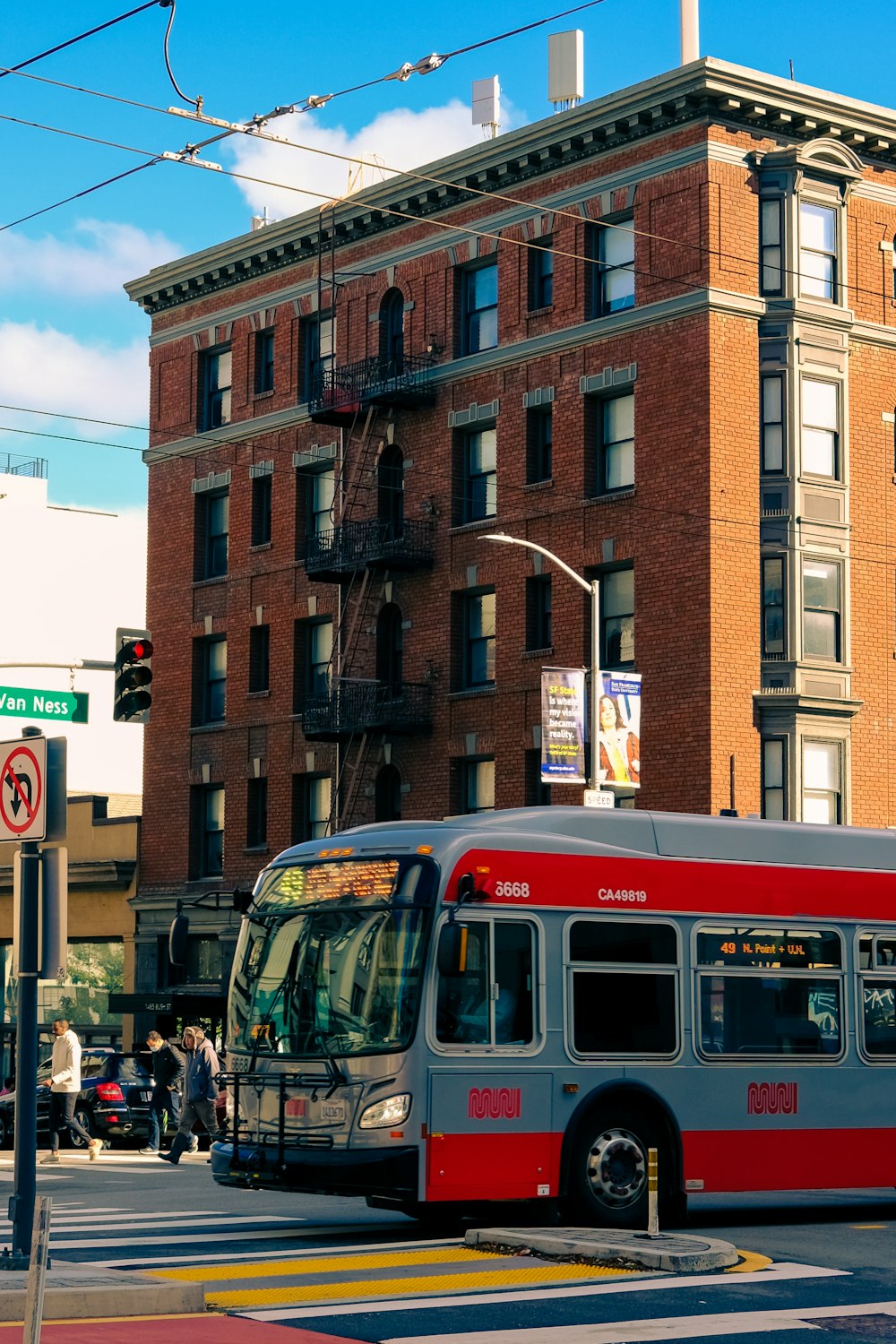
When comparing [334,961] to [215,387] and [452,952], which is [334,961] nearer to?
[452,952]

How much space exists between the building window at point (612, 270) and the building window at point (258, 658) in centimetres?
1165

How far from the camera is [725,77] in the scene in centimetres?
3691

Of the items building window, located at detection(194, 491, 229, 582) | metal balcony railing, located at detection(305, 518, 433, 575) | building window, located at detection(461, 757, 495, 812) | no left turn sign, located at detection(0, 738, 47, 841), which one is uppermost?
building window, located at detection(194, 491, 229, 582)

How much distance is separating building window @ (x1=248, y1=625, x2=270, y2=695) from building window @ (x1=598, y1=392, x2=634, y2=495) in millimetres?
10453

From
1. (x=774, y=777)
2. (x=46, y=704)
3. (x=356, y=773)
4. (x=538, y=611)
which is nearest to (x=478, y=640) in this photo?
(x=538, y=611)

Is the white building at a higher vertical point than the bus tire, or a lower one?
higher

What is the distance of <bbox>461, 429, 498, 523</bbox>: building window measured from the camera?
41312 mm

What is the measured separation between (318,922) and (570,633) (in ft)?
76.2

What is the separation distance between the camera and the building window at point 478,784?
133 ft

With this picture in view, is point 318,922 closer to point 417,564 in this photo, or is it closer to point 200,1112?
point 200,1112

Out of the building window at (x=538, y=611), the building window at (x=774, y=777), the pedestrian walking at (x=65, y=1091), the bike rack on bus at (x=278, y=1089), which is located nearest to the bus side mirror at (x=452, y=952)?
the bike rack on bus at (x=278, y=1089)

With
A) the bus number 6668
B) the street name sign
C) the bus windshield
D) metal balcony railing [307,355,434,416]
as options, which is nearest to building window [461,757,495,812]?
metal balcony railing [307,355,434,416]

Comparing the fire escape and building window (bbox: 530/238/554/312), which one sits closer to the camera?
building window (bbox: 530/238/554/312)

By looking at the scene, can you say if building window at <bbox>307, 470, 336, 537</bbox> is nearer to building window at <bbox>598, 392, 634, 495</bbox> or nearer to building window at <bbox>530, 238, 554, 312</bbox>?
building window at <bbox>530, 238, 554, 312</bbox>
